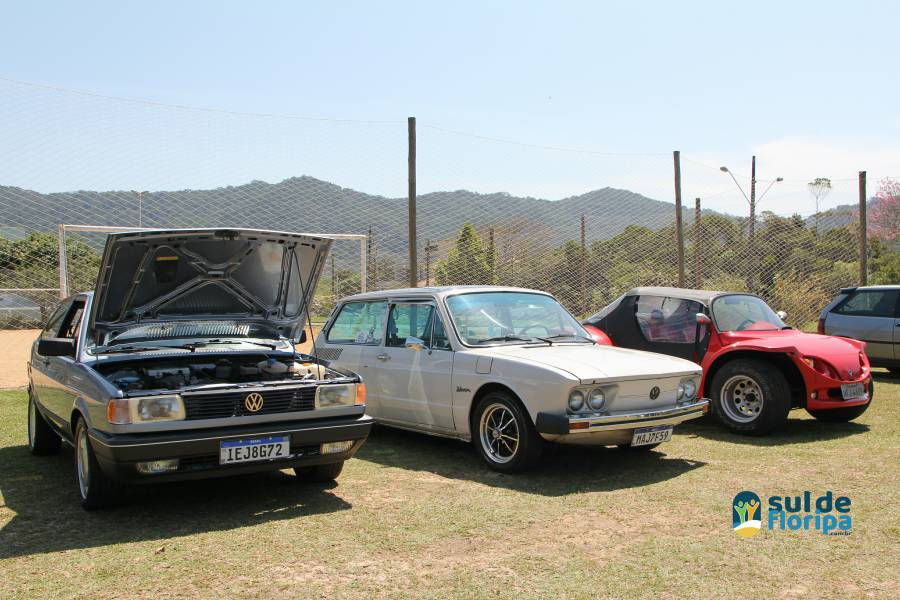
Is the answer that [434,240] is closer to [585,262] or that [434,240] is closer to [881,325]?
[585,262]

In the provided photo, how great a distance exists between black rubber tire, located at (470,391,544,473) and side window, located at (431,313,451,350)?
0.75m

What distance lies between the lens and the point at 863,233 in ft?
55.9

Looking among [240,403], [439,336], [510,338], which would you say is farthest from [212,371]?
[510,338]

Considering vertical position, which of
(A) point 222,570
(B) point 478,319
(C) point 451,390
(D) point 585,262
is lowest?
(A) point 222,570

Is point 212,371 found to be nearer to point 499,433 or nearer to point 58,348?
point 58,348

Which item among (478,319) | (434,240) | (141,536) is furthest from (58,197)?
(141,536)

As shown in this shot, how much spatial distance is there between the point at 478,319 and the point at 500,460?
1.40 m

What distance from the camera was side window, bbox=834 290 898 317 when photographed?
41.4 feet

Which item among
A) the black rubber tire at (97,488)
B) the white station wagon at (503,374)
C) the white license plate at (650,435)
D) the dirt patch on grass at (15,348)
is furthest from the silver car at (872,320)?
the dirt patch on grass at (15,348)

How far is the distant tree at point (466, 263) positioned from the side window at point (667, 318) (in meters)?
3.82

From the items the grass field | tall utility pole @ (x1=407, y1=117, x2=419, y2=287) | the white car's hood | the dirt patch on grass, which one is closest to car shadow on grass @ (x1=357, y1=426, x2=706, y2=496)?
the grass field

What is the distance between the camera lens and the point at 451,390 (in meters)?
7.05

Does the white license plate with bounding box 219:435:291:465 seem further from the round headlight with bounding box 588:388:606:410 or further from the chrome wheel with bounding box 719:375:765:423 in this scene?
the chrome wheel with bounding box 719:375:765:423

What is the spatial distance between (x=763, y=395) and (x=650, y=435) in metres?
2.23
